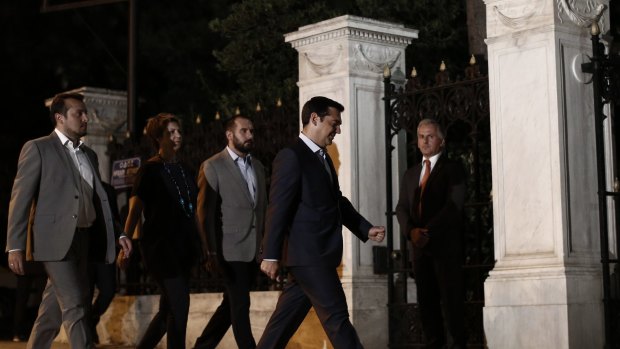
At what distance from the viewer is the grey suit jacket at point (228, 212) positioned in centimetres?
895

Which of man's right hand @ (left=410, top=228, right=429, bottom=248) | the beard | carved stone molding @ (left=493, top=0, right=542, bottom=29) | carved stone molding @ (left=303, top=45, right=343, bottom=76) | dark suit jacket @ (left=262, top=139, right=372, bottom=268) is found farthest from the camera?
carved stone molding @ (left=303, top=45, right=343, bottom=76)

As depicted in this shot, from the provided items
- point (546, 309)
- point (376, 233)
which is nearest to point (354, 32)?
point (546, 309)

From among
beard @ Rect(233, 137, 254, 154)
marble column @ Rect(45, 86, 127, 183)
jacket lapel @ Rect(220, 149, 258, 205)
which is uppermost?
marble column @ Rect(45, 86, 127, 183)

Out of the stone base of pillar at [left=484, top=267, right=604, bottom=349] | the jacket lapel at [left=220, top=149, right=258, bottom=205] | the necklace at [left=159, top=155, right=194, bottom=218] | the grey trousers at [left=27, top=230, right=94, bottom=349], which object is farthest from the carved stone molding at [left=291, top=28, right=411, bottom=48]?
the grey trousers at [left=27, top=230, right=94, bottom=349]

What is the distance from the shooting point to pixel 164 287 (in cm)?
878

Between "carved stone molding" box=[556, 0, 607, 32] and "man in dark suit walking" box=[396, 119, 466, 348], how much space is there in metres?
1.28

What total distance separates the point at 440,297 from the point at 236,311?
5.18 feet

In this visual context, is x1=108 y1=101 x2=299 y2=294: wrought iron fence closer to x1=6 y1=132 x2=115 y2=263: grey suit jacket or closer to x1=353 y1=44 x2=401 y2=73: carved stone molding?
x1=353 y1=44 x2=401 y2=73: carved stone molding

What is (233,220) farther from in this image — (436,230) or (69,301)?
(69,301)

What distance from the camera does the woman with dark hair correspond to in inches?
345

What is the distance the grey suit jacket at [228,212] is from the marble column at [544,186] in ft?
6.09

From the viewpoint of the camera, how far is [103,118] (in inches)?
585

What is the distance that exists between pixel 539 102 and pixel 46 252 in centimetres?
380

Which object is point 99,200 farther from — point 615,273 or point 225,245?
point 615,273
